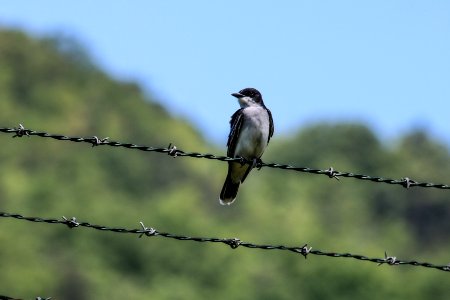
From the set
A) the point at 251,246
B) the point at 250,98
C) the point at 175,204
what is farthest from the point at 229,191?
the point at 175,204

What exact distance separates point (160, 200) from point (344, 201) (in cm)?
2771

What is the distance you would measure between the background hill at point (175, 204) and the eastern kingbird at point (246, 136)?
65.9m

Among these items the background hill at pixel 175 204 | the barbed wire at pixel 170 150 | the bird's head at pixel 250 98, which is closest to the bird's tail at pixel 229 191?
the bird's head at pixel 250 98

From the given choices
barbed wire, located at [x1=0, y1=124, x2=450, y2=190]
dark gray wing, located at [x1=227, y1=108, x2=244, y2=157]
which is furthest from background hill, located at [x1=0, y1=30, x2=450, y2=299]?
barbed wire, located at [x1=0, y1=124, x2=450, y2=190]

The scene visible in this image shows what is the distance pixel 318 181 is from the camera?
16500 centimetres

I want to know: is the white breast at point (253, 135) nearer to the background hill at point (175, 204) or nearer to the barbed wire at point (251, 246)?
Answer: the barbed wire at point (251, 246)

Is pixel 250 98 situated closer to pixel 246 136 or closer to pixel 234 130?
pixel 234 130

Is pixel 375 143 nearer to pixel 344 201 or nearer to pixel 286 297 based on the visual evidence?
pixel 344 201

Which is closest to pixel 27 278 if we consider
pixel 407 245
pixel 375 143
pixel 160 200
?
pixel 160 200

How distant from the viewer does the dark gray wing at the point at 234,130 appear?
16969 mm

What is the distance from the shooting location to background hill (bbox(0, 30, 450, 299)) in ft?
359

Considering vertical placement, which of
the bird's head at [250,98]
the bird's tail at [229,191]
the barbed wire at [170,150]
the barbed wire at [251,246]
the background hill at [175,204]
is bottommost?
the barbed wire at [251,246]

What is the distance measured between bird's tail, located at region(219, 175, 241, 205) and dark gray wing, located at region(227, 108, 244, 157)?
36 centimetres

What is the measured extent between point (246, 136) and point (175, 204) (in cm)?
11727
